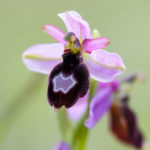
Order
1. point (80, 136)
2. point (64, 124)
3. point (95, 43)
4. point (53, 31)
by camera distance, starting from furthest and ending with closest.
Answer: point (64, 124) < point (80, 136) < point (53, 31) < point (95, 43)

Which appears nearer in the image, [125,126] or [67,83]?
[67,83]

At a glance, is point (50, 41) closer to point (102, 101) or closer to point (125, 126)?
point (125, 126)

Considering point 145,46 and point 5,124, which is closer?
point 5,124

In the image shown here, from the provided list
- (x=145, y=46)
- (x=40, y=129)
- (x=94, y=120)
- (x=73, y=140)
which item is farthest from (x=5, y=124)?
(x=145, y=46)

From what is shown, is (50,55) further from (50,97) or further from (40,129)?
(40,129)

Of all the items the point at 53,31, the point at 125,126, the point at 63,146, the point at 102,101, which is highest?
the point at 53,31

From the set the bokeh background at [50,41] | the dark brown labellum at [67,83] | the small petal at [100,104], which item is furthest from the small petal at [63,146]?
the bokeh background at [50,41]

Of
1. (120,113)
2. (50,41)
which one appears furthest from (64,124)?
(50,41)
